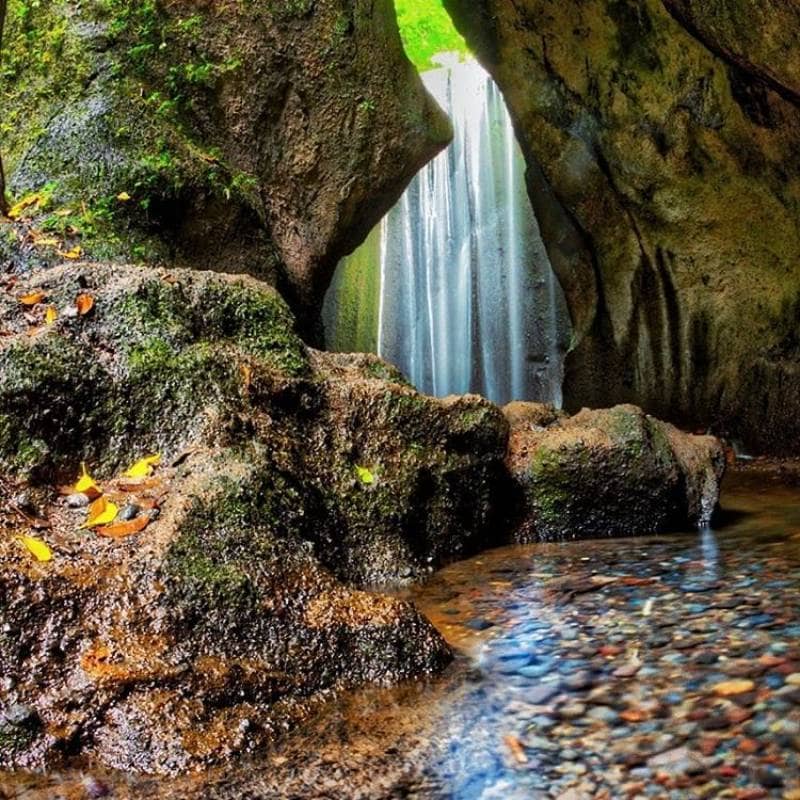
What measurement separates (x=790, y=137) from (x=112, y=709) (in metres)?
9.18

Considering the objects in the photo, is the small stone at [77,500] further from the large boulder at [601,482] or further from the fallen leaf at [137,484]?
the large boulder at [601,482]

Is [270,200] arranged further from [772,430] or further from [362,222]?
[772,430]

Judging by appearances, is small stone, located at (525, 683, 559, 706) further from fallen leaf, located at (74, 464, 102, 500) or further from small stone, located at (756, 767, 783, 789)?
fallen leaf, located at (74, 464, 102, 500)

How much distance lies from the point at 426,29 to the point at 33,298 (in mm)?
14208

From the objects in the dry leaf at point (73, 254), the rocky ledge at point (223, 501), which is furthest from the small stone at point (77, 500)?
the dry leaf at point (73, 254)

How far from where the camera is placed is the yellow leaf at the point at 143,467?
12.6 feet

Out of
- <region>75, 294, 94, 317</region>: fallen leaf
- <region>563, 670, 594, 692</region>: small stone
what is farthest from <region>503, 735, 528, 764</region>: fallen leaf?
<region>75, 294, 94, 317</region>: fallen leaf

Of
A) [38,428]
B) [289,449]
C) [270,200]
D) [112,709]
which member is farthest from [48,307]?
[270,200]

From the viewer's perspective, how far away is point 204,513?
3.32 m

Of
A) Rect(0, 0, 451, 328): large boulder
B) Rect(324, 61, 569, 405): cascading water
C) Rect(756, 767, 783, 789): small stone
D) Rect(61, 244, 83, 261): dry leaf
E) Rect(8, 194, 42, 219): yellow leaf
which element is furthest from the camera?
Rect(324, 61, 569, 405): cascading water

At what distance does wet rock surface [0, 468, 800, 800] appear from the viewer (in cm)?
225

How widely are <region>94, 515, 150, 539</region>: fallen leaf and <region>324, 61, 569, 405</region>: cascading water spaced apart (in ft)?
40.6

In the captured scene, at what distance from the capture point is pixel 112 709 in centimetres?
259

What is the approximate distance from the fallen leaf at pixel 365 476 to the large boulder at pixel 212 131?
3228 millimetres
